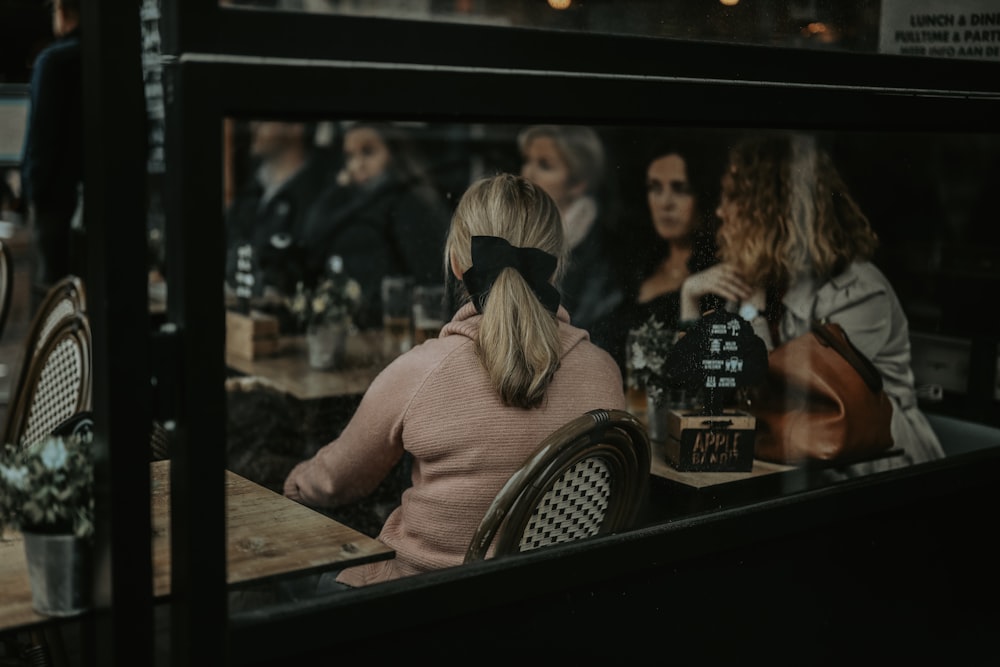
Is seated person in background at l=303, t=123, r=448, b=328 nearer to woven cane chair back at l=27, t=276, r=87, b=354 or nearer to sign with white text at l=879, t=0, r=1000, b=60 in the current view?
woven cane chair back at l=27, t=276, r=87, b=354

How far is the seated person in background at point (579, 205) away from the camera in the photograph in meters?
2.52

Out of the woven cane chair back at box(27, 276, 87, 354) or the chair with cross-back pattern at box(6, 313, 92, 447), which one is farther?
the woven cane chair back at box(27, 276, 87, 354)

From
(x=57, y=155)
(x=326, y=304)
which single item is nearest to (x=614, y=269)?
(x=326, y=304)

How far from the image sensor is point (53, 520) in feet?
5.52

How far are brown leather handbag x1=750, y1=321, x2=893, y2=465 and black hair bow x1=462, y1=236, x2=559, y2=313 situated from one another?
598 millimetres

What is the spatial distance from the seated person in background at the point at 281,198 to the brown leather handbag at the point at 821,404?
2.46 m

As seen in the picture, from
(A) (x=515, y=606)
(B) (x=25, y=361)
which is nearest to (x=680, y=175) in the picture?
(A) (x=515, y=606)

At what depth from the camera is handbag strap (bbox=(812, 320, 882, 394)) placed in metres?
2.83

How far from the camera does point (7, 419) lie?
2.86 m

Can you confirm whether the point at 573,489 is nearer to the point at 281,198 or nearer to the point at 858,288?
the point at 858,288

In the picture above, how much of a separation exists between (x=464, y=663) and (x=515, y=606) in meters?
0.13

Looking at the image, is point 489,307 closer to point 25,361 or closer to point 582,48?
point 582,48

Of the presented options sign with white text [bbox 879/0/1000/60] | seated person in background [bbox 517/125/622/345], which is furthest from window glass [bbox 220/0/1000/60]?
seated person in background [bbox 517/125/622/345]

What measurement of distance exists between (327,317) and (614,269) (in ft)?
4.65
